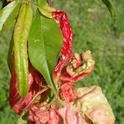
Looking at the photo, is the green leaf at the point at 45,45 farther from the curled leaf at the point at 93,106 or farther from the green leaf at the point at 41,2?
the curled leaf at the point at 93,106

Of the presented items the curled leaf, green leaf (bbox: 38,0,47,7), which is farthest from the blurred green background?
A: green leaf (bbox: 38,0,47,7)

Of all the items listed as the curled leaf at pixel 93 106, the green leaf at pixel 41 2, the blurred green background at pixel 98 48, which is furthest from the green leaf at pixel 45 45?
the blurred green background at pixel 98 48

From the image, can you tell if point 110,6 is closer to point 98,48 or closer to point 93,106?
point 93,106

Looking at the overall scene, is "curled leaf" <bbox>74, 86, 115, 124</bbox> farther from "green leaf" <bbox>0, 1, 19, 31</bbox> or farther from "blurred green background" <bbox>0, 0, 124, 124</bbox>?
"blurred green background" <bbox>0, 0, 124, 124</bbox>

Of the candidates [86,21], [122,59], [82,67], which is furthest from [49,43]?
[86,21]

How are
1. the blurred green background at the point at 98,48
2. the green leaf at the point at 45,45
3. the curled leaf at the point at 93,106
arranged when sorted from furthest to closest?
the blurred green background at the point at 98,48, the curled leaf at the point at 93,106, the green leaf at the point at 45,45

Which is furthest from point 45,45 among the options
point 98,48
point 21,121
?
point 98,48

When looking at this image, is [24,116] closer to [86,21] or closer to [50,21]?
[50,21]

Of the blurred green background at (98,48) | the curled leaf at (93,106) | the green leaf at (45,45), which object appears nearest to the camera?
the green leaf at (45,45)
